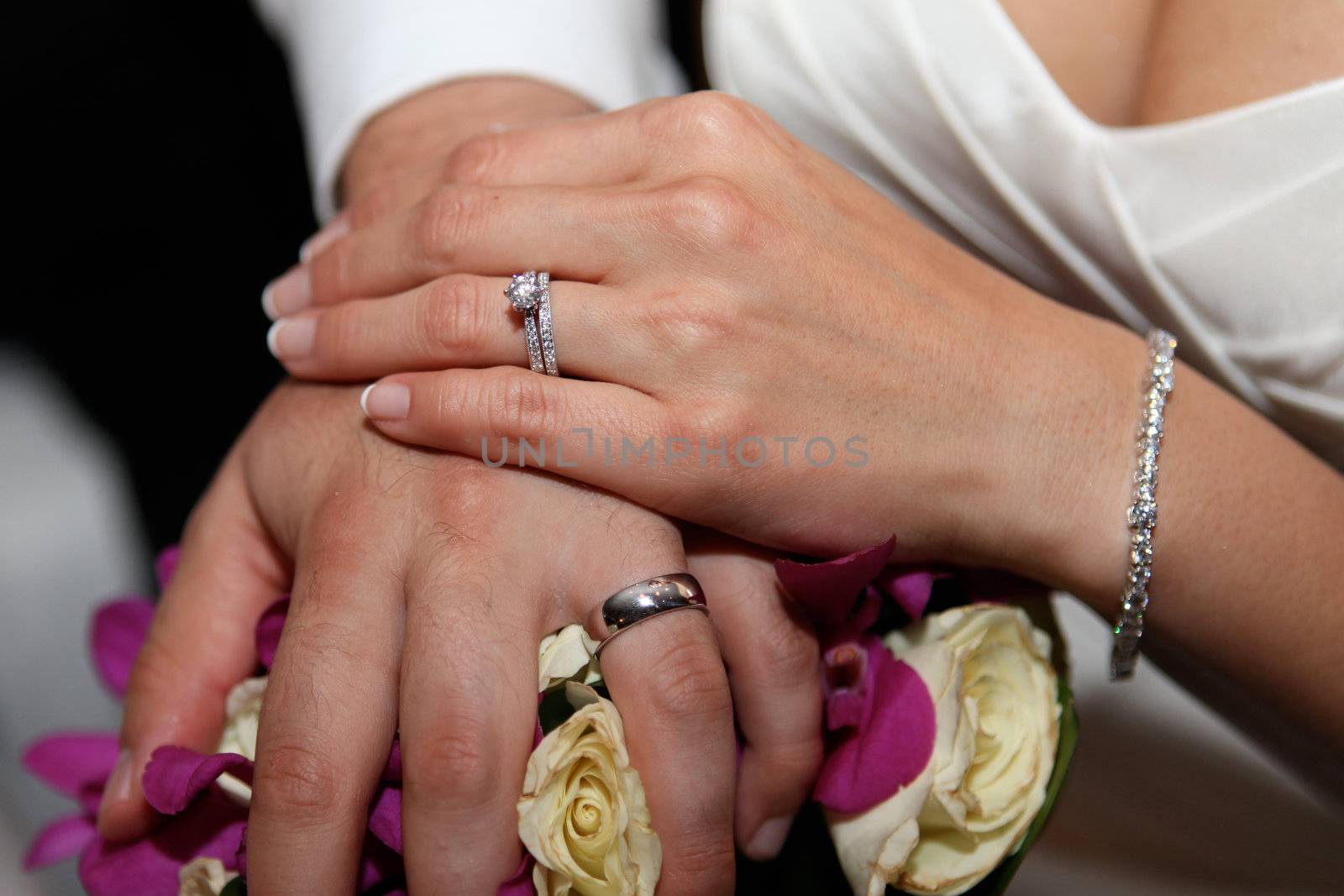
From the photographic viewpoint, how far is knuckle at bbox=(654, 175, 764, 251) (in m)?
0.79

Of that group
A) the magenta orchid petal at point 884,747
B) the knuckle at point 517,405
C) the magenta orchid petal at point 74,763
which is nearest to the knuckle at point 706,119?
the knuckle at point 517,405

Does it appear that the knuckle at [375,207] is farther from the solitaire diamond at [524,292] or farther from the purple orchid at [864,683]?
the purple orchid at [864,683]

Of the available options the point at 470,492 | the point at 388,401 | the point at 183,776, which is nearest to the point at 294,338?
the point at 388,401

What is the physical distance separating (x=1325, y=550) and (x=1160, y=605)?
169 mm

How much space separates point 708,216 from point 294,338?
1.49 feet

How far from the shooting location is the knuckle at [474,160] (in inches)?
36.0

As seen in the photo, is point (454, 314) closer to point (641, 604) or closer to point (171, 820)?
point (641, 604)

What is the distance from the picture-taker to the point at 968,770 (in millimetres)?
762

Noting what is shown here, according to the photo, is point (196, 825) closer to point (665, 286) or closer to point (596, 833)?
point (596, 833)

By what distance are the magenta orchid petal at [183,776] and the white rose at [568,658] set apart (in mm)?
253

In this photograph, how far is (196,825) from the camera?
32.9 inches

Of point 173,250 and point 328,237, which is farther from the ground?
point 328,237

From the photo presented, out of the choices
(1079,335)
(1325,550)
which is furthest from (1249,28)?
(1325,550)

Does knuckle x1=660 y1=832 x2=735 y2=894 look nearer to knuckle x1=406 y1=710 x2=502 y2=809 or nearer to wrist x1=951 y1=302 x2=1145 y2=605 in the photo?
knuckle x1=406 y1=710 x2=502 y2=809
